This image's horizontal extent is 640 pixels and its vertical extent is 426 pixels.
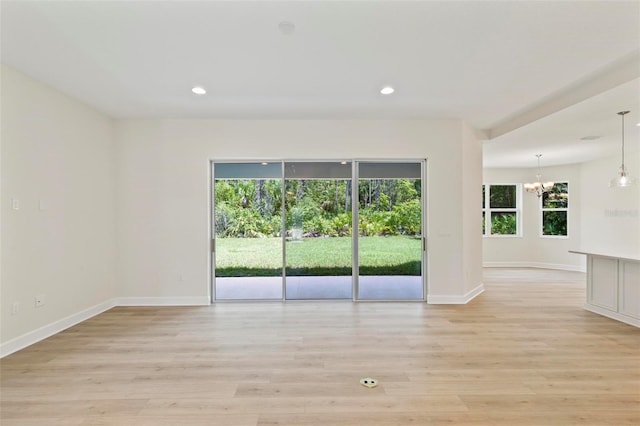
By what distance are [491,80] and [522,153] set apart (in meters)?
3.83

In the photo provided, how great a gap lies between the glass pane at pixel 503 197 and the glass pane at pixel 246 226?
6488 millimetres

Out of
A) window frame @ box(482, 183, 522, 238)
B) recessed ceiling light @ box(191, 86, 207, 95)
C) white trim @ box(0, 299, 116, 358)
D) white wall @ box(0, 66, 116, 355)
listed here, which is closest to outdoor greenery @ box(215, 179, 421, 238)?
recessed ceiling light @ box(191, 86, 207, 95)

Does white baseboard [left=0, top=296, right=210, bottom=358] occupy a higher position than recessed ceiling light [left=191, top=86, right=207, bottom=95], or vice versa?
recessed ceiling light [left=191, top=86, right=207, bottom=95]

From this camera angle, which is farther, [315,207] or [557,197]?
[557,197]

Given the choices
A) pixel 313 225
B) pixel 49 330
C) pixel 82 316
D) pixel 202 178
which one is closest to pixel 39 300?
pixel 49 330

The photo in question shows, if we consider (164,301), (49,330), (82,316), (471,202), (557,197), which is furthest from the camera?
(557,197)

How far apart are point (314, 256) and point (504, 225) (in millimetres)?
6247

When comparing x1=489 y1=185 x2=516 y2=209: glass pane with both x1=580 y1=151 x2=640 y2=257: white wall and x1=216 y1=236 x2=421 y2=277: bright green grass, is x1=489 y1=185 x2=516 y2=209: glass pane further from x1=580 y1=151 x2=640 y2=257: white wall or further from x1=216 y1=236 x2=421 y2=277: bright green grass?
x1=216 y1=236 x2=421 y2=277: bright green grass

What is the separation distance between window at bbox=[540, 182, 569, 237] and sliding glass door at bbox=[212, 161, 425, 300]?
17.8ft

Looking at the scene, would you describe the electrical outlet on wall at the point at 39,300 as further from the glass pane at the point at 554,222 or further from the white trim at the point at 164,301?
the glass pane at the point at 554,222

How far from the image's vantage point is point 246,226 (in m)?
4.81

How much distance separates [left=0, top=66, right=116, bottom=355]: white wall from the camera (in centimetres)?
306

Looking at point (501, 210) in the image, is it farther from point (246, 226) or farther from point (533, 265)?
point (246, 226)

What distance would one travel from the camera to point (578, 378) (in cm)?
251
